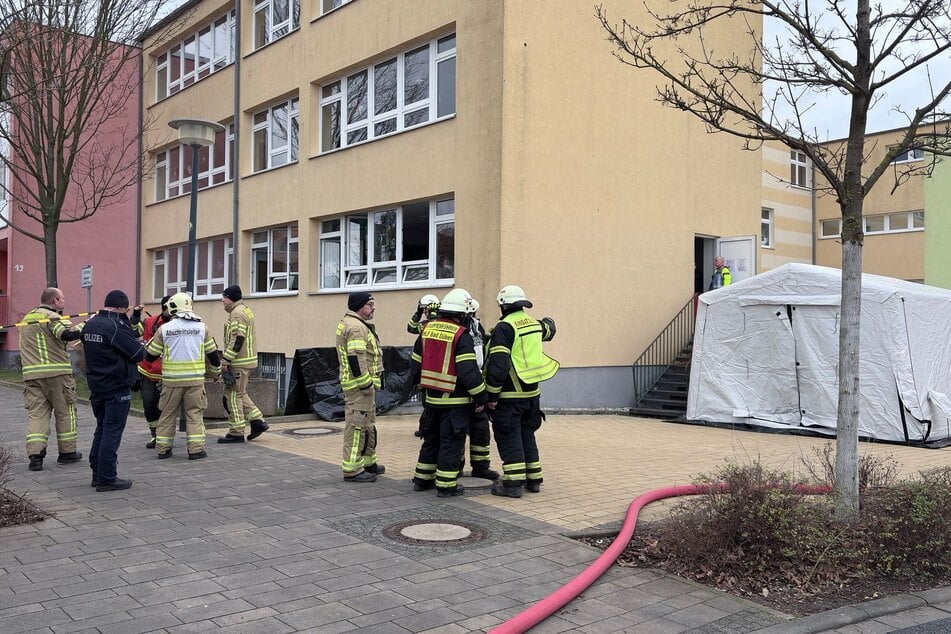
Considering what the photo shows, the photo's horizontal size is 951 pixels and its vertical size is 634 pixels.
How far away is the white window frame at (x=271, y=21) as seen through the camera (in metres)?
19.3

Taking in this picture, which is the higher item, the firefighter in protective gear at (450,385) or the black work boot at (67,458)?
the firefighter in protective gear at (450,385)

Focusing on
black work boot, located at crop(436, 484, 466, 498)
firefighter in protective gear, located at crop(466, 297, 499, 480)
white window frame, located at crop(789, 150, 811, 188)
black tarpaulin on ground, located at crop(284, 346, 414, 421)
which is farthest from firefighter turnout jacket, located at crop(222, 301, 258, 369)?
white window frame, located at crop(789, 150, 811, 188)

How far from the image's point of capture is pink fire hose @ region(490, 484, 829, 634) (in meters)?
4.06

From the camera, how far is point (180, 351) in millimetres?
8836

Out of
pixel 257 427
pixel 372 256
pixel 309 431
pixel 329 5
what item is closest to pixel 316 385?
pixel 309 431

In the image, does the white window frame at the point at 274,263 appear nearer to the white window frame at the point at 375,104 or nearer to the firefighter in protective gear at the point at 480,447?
the white window frame at the point at 375,104

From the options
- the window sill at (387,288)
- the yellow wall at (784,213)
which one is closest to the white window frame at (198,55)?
the window sill at (387,288)

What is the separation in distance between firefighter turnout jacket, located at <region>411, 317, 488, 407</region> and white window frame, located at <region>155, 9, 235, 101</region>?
17161 millimetres

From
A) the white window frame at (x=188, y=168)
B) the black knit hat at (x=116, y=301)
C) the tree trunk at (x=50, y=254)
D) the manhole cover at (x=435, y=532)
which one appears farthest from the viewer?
the white window frame at (x=188, y=168)

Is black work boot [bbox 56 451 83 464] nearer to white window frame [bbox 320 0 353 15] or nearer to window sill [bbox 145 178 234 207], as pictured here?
white window frame [bbox 320 0 353 15]

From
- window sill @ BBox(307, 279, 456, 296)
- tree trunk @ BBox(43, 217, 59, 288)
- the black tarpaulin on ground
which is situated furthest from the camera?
tree trunk @ BBox(43, 217, 59, 288)

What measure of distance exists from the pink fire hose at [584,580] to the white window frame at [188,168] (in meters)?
18.1

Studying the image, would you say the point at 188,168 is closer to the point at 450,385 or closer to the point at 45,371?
the point at 45,371

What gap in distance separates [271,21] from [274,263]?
6.21 m
